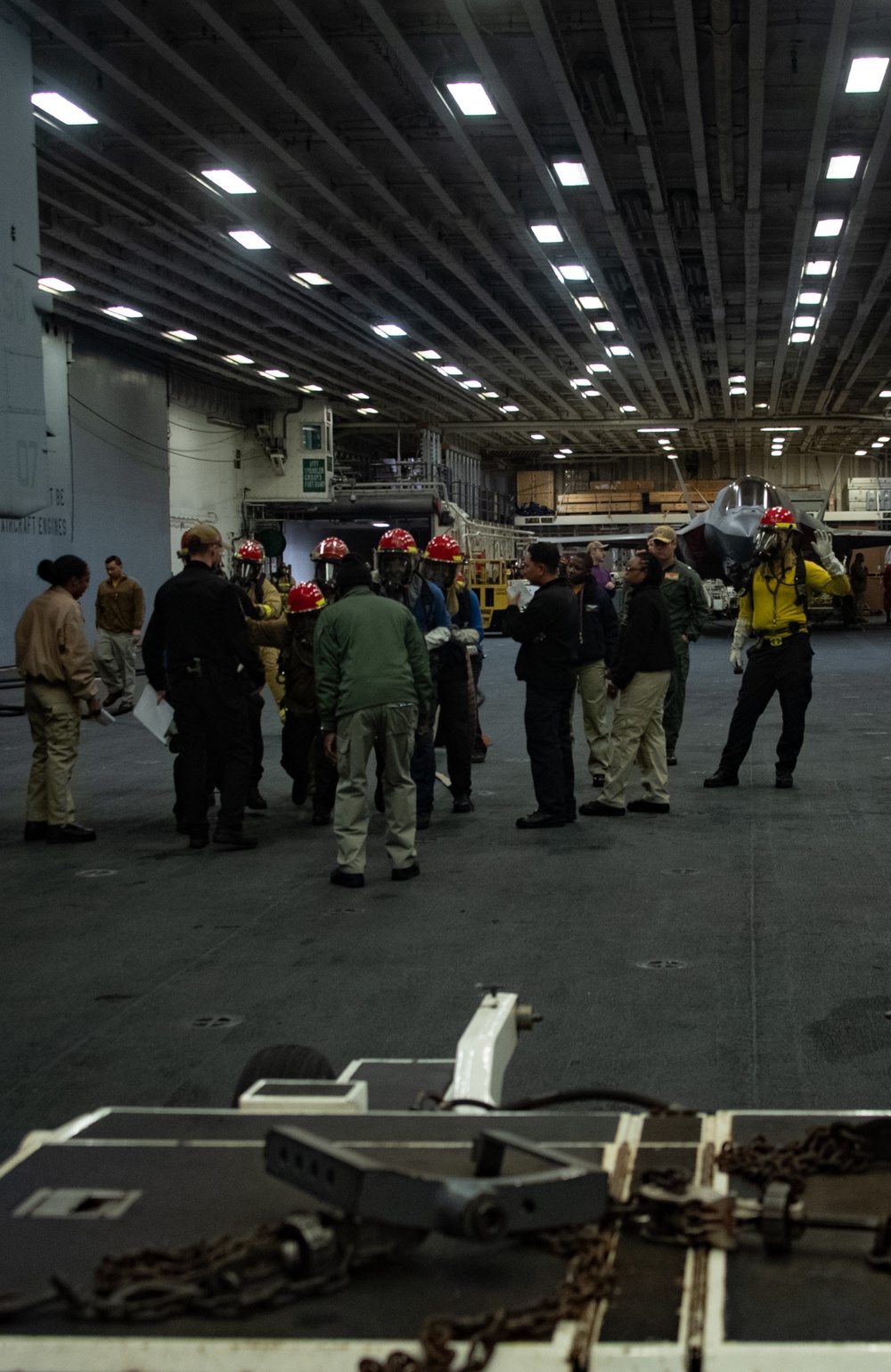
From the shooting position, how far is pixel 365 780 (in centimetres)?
771

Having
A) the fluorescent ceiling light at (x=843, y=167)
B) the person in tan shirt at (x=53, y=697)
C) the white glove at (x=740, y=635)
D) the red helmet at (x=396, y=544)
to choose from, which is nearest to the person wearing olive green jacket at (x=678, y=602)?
the white glove at (x=740, y=635)

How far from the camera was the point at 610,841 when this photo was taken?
8.91 metres

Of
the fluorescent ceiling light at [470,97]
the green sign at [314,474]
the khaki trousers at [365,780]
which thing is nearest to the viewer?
the khaki trousers at [365,780]

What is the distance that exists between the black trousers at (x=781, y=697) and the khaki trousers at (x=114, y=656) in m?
9.73

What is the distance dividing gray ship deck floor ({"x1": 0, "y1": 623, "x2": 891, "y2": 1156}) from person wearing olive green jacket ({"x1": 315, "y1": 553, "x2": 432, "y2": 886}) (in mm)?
272

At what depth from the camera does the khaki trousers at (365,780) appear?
772 cm

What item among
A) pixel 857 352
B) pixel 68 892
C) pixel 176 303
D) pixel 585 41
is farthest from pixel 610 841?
pixel 857 352

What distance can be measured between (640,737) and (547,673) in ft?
3.45

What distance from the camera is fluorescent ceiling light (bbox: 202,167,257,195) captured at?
17.4 metres

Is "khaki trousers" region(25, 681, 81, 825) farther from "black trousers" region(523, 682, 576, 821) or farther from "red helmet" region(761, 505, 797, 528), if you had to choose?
"red helmet" region(761, 505, 797, 528)

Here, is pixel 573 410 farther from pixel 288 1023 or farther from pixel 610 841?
pixel 288 1023

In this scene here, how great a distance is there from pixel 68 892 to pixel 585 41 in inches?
392

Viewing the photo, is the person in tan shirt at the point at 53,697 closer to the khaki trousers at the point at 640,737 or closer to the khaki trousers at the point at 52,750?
the khaki trousers at the point at 52,750

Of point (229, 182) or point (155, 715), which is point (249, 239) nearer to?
point (229, 182)
